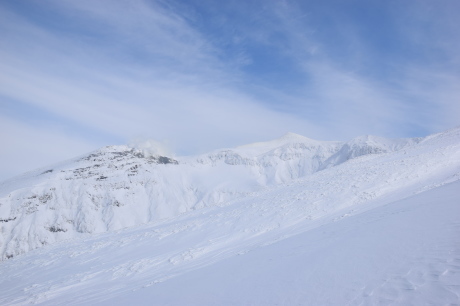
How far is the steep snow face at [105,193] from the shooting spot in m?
121

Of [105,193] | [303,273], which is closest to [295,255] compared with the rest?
[303,273]

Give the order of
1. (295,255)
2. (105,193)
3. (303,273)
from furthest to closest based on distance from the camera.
A: (105,193), (295,255), (303,273)

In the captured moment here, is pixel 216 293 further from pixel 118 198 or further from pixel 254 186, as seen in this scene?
pixel 254 186

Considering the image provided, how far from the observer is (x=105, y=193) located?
5915 inches

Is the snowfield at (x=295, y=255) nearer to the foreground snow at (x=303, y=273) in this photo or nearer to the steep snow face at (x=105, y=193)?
the foreground snow at (x=303, y=273)

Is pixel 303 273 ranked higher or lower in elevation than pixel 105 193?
lower

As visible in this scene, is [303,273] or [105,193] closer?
[303,273]

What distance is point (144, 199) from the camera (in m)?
156

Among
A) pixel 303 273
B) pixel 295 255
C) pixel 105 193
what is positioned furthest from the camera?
pixel 105 193

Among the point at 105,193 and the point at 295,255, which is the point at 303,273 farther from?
the point at 105,193

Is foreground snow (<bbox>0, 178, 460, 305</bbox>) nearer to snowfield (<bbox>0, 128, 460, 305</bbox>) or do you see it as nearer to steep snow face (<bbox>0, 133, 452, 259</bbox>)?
snowfield (<bbox>0, 128, 460, 305</bbox>)

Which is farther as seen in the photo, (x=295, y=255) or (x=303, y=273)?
(x=295, y=255)

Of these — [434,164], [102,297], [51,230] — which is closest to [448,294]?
[102,297]

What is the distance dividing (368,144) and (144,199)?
145 m
